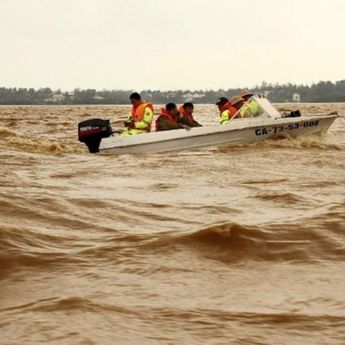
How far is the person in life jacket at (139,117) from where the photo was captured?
1438 cm

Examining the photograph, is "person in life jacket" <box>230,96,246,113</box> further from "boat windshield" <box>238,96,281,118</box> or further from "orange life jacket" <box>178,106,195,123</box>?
"orange life jacket" <box>178,106,195,123</box>

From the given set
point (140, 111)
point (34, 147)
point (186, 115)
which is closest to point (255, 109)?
point (186, 115)

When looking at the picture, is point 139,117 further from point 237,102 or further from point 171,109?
point 237,102

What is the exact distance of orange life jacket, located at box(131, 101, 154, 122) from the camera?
563 inches

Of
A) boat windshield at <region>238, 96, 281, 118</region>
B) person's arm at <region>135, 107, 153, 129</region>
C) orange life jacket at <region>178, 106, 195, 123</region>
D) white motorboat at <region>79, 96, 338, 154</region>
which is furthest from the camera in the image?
boat windshield at <region>238, 96, 281, 118</region>

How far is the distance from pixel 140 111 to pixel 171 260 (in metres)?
10.1

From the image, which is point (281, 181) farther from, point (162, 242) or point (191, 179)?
point (162, 242)

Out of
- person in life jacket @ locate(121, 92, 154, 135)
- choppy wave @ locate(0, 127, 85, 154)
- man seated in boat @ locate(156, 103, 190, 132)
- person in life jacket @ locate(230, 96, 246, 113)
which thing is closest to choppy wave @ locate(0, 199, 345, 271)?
man seated in boat @ locate(156, 103, 190, 132)

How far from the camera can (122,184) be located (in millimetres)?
8438

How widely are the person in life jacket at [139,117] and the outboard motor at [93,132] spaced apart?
2.12 ft

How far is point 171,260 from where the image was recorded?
14.7ft

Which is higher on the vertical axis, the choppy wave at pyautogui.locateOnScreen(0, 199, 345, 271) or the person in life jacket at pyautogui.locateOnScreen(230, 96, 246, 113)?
the person in life jacket at pyautogui.locateOnScreen(230, 96, 246, 113)

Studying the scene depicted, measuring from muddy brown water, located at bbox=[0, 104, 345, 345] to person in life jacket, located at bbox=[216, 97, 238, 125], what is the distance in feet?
19.4

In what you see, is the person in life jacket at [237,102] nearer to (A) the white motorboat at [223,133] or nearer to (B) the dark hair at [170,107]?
(A) the white motorboat at [223,133]
